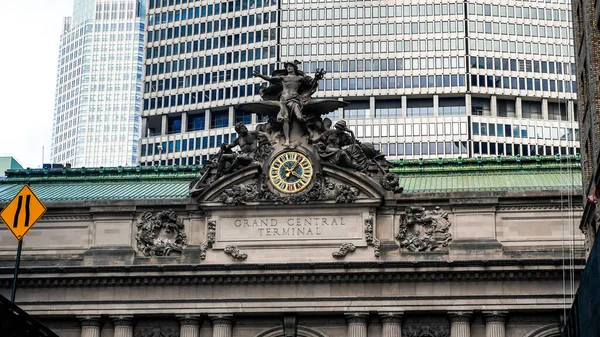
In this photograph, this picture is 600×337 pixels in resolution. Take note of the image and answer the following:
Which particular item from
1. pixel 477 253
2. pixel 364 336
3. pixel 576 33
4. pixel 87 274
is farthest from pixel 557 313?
pixel 87 274

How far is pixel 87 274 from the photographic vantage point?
290ft

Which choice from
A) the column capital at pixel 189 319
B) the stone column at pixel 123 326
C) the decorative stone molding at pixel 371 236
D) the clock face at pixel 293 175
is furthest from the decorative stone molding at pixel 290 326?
the stone column at pixel 123 326

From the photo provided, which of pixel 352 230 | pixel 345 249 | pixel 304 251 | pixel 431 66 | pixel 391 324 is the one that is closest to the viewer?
pixel 391 324

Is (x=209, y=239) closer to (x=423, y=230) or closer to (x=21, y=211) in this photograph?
(x=423, y=230)

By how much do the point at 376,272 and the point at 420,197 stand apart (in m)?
5.46

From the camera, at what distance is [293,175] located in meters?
88.0

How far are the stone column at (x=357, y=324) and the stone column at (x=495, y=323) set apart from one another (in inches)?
279

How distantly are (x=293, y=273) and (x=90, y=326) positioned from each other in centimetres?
1294

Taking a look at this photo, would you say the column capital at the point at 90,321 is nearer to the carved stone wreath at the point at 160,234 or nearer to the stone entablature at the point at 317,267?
the stone entablature at the point at 317,267

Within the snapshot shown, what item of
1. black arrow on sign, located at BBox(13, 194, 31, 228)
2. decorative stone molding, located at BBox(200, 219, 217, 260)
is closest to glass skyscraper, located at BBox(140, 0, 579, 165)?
decorative stone molding, located at BBox(200, 219, 217, 260)

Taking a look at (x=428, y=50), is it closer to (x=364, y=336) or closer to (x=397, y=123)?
(x=397, y=123)

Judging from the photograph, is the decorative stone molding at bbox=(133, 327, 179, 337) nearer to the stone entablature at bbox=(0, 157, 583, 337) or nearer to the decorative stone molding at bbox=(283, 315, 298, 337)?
the stone entablature at bbox=(0, 157, 583, 337)

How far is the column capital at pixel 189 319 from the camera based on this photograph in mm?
87000

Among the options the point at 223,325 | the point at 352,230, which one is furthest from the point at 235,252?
the point at 352,230
